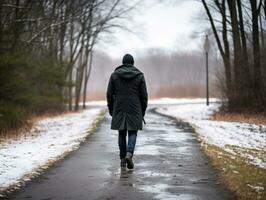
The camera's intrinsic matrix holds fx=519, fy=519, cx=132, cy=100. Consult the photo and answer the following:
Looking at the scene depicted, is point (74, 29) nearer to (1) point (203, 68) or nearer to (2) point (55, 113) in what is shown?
(2) point (55, 113)

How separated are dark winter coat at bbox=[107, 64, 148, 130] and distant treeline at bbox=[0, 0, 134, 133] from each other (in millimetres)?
9167

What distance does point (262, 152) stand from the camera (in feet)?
44.5

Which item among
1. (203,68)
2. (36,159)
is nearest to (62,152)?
(36,159)

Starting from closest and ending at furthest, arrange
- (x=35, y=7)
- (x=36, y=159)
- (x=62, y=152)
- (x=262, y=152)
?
1. (x=36, y=159)
2. (x=62, y=152)
3. (x=262, y=152)
4. (x=35, y=7)

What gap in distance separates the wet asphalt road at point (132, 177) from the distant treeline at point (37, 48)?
6.70 meters

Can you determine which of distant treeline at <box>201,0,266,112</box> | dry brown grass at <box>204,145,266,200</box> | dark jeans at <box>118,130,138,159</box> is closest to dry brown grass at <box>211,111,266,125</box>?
distant treeline at <box>201,0,266,112</box>

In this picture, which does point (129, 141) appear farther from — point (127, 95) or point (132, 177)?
point (132, 177)

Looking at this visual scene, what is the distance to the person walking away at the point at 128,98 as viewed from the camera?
923 centimetres

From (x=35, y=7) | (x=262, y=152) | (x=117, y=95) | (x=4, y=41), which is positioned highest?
(x=35, y=7)

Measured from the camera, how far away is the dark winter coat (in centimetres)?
923

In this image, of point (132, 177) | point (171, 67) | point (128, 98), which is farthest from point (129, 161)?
point (171, 67)

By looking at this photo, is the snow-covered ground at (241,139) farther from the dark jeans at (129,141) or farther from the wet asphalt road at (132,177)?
the dark jeans at (129,141)

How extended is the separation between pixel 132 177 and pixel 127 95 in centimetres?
155

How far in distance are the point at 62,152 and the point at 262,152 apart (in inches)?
205
